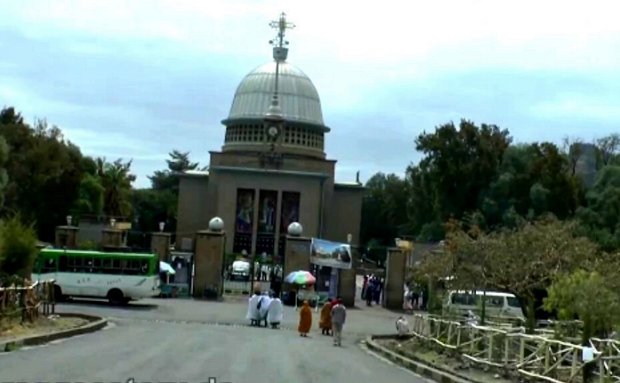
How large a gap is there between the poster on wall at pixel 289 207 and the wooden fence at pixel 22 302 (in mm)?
46427

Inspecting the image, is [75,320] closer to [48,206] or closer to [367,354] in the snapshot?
[367,354]

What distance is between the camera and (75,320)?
30.1 m

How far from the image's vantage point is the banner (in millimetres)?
50875

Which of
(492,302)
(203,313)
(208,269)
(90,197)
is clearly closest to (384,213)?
(90,197)

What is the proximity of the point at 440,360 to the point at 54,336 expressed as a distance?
28.6ft

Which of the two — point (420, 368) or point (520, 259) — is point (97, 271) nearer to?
point (520, 259)

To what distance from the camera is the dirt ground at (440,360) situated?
19047 millimetres

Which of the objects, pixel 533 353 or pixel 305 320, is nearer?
pixel 533 353

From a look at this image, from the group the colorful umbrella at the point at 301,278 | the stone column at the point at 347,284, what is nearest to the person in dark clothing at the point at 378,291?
the stone column at the point at 347,284

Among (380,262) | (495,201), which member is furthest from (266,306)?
(380,262)

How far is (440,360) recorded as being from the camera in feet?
74.8

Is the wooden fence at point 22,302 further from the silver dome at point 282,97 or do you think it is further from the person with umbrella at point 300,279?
the silver dome at point 282,97

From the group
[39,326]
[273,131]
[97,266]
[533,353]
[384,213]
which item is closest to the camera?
[533,353]

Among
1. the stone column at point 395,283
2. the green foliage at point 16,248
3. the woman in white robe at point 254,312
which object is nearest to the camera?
the green foliage at point 16,248
